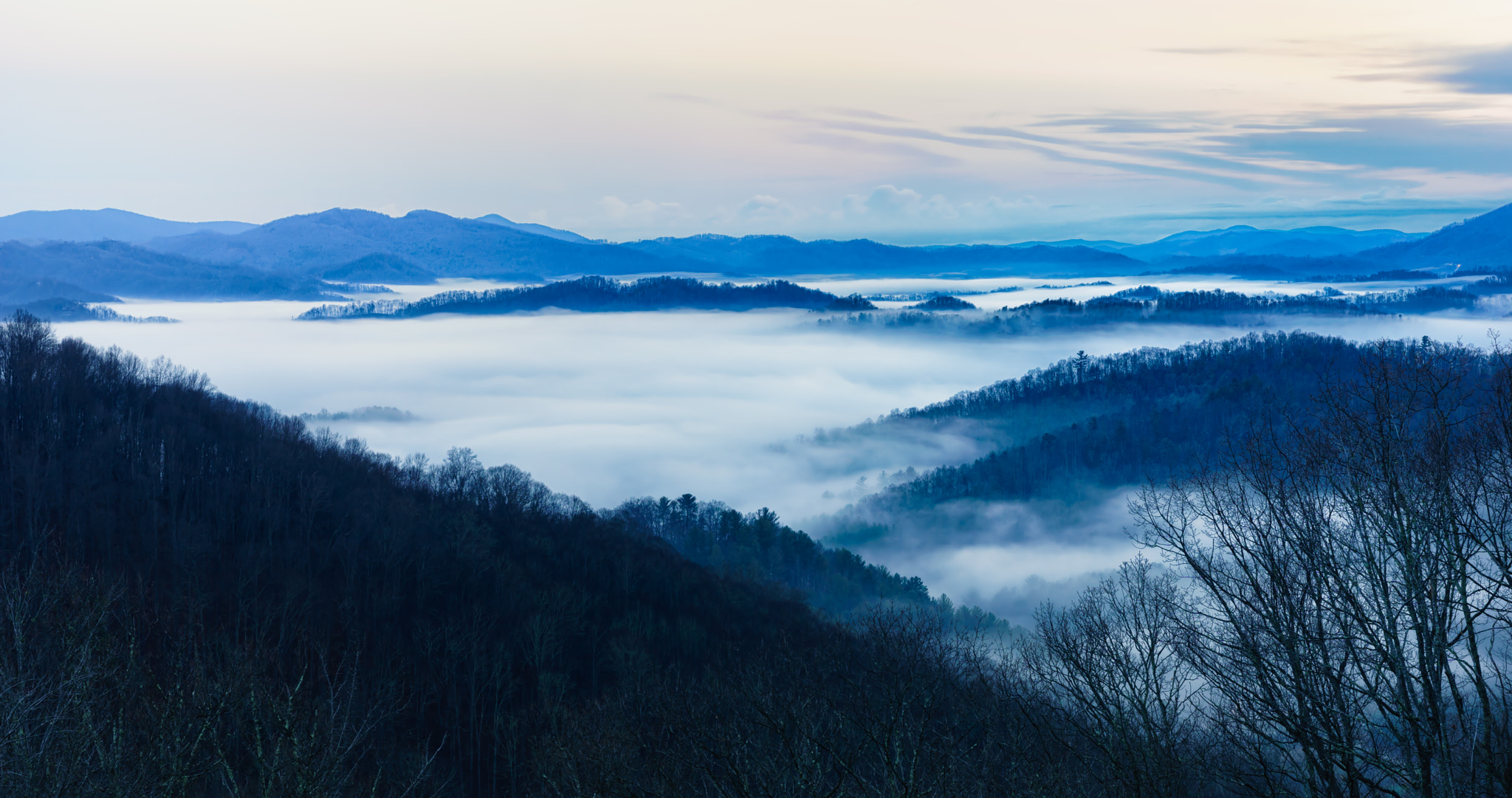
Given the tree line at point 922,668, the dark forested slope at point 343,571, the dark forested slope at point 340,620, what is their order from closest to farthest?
the tree line at point 922,668, the dark forested slope at point 340,620, the dark forested slope at point 343,571

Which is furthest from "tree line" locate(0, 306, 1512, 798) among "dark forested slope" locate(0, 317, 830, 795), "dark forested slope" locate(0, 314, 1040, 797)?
"dark forested slope" locate(0, 317, 830, 795)

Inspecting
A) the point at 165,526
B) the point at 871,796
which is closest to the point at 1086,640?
the point at 871,796

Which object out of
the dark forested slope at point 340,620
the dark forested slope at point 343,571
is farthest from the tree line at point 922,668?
the dark forested slope at point 343,571

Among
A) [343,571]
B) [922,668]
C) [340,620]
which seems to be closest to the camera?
[922,668]

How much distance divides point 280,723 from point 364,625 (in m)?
40.4

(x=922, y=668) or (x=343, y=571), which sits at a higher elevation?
(x=922, y=668)

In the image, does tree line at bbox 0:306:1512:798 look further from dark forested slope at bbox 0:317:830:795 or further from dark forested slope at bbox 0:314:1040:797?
dark forested slope at bbox 0:317:830:795

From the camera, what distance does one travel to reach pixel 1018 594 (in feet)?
381

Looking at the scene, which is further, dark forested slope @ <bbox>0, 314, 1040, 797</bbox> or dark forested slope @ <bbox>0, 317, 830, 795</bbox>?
dark forested slope @ <bbox>0, 317, 830, 795</bbox>


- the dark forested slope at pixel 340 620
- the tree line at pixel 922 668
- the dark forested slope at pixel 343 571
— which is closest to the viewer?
the tree line at pixel 922 668

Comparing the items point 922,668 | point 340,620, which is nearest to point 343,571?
point 340,620

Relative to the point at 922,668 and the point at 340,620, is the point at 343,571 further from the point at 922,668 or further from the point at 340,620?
the point at 922,668

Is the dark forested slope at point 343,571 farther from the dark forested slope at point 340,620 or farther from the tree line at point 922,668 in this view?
the tree line at point 922,668

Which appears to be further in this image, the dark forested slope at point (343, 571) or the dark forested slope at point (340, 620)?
the dark forested slope at point (343, 571)
